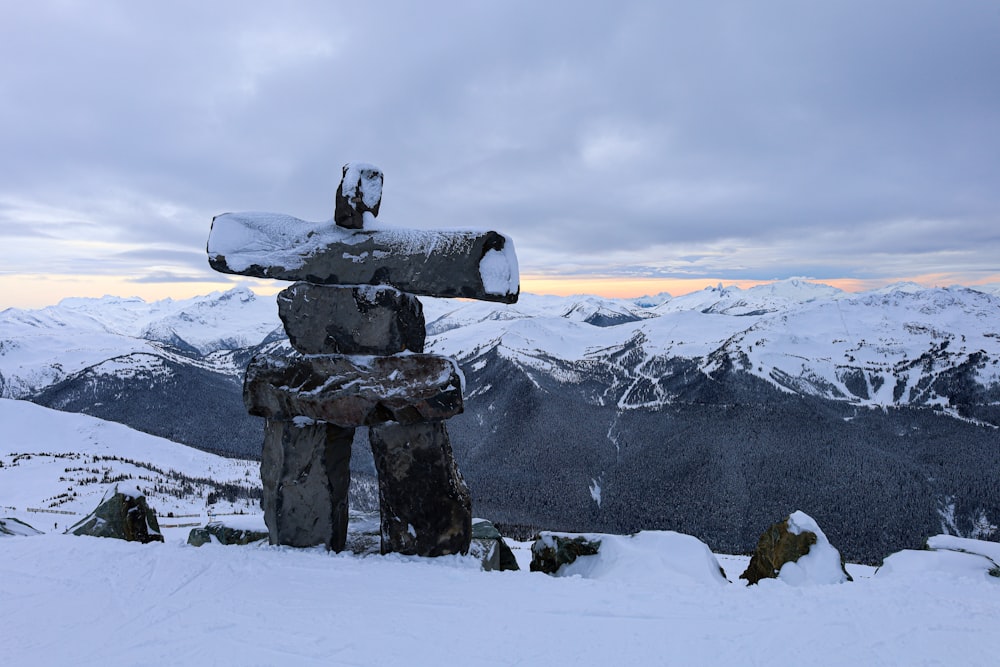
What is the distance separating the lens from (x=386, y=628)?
622 cm

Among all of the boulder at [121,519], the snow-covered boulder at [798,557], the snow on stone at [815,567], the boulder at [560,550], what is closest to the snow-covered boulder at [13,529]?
the boulder at [121,519]

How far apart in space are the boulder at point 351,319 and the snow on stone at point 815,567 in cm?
965

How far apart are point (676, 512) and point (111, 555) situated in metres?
114

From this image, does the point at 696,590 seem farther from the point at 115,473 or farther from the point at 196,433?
the point at 196,433

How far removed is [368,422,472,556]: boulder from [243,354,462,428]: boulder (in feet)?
1.48

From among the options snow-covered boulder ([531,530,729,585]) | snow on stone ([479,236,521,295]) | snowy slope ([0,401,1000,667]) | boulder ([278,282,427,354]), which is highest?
snow on stone ([479,236,521,295])

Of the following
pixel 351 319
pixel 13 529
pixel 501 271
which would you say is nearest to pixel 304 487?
pixel 351 319

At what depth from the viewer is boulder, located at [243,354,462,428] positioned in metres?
9.66

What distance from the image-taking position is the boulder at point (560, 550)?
11000 mm

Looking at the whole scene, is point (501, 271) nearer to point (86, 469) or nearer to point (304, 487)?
point (304, 487)

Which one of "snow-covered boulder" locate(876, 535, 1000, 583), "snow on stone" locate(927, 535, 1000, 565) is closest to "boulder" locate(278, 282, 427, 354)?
"snow-covered boulder" locate(876, 535, 1000, 583)

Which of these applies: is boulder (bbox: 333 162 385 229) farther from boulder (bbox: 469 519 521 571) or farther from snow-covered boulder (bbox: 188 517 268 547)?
snow-covered boulder (bbox: 188 517 268 547)

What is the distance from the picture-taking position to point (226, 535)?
11734mm

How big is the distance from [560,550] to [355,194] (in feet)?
28.6
